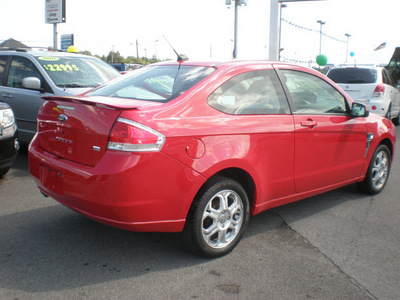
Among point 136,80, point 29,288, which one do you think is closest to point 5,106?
point 136,80

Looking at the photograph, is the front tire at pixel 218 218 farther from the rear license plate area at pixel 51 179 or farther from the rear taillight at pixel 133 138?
the rear license plate area at pixel 51 179

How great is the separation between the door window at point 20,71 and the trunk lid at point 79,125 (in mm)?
3868

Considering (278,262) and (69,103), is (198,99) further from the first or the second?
(278,262)

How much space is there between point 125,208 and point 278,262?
1.29 m

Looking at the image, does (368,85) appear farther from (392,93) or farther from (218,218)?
(218,218)

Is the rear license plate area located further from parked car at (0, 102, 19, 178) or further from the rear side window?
parked car at (0, 102, 19, 178)

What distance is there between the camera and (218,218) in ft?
10.9

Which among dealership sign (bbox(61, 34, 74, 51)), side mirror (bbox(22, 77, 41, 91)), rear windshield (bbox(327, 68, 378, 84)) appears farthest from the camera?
dealership sign (bbox(61, 34, 74, 51))

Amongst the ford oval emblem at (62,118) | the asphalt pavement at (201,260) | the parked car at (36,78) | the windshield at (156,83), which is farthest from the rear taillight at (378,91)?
the ford oval emblem at (62,118)

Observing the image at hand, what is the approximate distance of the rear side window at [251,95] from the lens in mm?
3395

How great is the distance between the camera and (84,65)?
7645 mm

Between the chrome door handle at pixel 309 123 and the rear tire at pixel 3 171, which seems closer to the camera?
the chrome door handle at pixel 309 123

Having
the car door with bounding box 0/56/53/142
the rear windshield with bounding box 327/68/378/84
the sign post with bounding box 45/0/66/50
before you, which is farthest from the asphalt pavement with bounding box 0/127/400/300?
the sign post with bounding box 45/0/66/50

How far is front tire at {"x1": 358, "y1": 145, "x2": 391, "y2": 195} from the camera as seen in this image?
16.7ft
